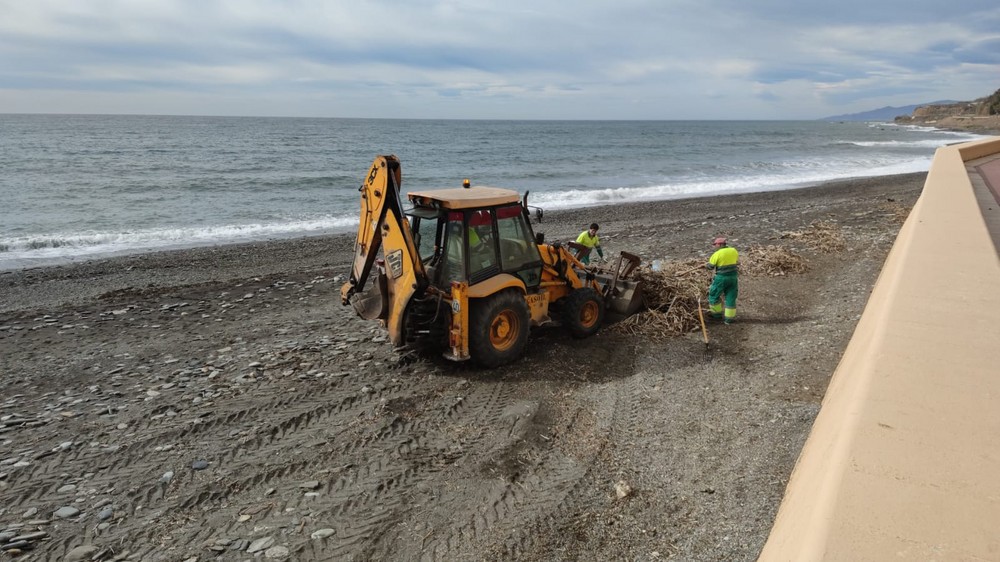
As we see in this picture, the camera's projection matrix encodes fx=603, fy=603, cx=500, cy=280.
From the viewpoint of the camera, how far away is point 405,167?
39.1 m

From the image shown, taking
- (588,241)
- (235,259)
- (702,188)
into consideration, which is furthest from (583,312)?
(702,188)

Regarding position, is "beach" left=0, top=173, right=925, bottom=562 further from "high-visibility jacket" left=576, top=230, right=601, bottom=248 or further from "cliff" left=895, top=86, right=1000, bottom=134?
"cliff" left=895, top=86, right=1000, bottom=134

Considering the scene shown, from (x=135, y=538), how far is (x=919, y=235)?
7.52 m

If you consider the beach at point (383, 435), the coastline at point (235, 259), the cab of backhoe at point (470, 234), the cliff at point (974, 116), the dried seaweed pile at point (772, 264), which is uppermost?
the cliff at point (974, 116)

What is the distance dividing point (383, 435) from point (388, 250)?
204 cm

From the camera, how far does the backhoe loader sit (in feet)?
Result: 21.3

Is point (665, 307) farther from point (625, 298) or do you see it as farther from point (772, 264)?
point (772, 264)

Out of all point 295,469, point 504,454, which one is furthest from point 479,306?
Result: point 295,469

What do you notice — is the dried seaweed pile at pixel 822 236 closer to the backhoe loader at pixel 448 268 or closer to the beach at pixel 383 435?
the beach at pixel 383 435

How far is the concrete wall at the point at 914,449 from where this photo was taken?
1.97m

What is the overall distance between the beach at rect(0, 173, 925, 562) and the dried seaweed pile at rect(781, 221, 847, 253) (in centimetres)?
344

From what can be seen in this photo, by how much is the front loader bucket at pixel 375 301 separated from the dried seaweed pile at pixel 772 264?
7.09 meters

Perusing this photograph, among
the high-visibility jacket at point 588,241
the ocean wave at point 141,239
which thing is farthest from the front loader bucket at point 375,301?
the ocean wave at point 141,239

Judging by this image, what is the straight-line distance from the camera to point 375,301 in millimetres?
6844
